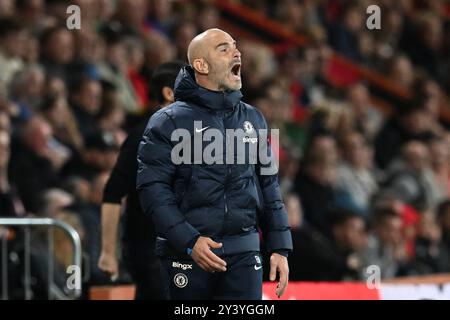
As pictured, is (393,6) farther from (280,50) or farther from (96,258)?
(96,258)

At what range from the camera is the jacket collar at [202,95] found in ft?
16.1

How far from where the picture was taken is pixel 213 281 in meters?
4.90

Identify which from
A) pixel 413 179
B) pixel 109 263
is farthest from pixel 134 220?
pixel 413 179

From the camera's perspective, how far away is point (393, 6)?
14.0m

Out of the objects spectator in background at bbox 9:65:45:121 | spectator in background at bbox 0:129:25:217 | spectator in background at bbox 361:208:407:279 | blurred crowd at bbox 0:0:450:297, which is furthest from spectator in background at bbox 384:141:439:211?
spectator in background at bbox 0:129:25:217

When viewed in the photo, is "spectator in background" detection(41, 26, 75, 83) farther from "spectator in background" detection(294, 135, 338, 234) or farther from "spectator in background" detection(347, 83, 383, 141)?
"spectator in background" detection(347, 83, 383, 141)

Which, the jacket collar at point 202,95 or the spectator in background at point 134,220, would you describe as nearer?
the jacket collar at point 202,95

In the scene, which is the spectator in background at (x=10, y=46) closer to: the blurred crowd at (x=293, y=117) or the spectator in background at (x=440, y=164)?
the blurred crowd at (x=293, y=117)

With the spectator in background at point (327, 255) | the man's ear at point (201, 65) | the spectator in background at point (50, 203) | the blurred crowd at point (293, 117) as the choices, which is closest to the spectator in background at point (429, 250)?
the blurred crowd at point (293, 117)

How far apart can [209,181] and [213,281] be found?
396 millimetres

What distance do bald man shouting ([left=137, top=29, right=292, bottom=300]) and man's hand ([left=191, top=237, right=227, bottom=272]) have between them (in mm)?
50

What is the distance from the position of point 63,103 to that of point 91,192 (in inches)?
34.1

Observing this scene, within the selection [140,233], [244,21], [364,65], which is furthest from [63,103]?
[364,65]

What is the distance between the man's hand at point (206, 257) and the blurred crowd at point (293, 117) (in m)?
1.64
